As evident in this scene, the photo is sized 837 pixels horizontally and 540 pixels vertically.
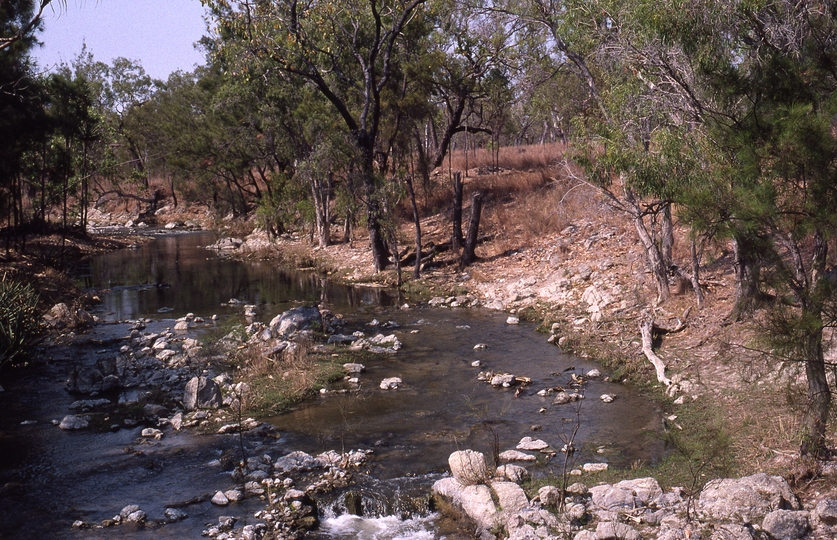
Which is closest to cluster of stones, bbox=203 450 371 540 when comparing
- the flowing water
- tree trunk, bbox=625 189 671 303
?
the flowing water

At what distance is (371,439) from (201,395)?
9.48 feet

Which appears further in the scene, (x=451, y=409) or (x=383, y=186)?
(x=383, y=186)

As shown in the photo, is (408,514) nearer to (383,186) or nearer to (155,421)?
(155,421)

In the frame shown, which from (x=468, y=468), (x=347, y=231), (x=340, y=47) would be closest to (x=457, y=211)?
(x=340, y=47)

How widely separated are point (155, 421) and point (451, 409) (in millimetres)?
4167

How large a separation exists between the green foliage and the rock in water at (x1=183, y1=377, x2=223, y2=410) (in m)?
3.82

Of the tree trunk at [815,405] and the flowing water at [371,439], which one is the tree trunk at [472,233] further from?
the tree trunk at [815,405]

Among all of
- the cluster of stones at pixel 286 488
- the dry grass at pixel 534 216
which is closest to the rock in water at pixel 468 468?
the cluster of stones at pixel 286 488

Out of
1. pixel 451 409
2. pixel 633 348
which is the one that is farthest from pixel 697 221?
pixel 633 348

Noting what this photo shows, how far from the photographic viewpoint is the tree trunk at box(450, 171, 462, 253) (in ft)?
71.4

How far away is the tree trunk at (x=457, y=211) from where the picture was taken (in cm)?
2175

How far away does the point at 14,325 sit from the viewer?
13.1 meters

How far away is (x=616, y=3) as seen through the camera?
1203 centimetres

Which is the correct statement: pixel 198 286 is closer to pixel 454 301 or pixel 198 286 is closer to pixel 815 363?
pixel 454 301
